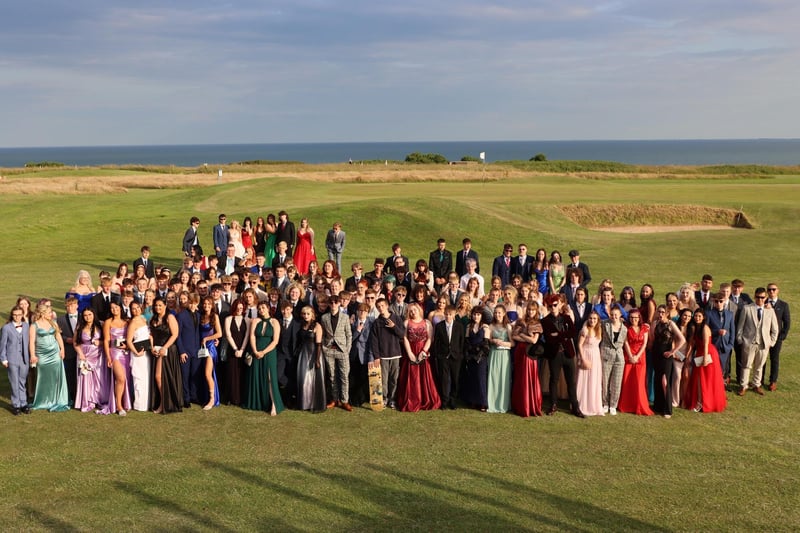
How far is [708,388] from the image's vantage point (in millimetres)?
11031

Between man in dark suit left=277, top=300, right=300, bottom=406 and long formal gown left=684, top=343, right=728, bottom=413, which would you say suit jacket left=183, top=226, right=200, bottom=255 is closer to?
man in dark suit left=277, top=300, right=300, bottom=406

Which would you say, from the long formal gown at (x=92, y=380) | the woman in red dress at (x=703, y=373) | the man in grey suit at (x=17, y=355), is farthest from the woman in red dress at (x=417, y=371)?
the man in grey suit at (x=17, y=355)

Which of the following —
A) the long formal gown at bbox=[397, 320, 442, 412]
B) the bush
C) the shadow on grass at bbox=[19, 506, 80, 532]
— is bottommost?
the shadow on grass at bbox=[19, 506, 80, 532]

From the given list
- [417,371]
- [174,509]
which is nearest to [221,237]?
[417,371]

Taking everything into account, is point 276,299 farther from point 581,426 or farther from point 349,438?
point 581,426

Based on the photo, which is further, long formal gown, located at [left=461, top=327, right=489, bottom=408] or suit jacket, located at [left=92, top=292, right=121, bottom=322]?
suit jacket, located at [left=92, top=292, right=121, bottom=322]

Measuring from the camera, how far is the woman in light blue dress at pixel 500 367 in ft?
36.0

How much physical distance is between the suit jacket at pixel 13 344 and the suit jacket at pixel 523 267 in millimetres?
9697

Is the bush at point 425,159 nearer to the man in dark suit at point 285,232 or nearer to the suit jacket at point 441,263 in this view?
the man in dark suit at point 285,232

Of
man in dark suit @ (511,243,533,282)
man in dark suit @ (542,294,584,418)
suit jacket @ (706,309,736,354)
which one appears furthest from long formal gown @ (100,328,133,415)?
suit jacket @ (706,309,736,354)

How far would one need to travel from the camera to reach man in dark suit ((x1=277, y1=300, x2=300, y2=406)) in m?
11.0

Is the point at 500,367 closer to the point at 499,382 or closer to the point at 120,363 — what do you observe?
the point at 499,382

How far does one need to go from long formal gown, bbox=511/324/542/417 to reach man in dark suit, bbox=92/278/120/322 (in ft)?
21.8

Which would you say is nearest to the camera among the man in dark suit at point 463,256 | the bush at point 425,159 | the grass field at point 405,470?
the grass field at point 405,470
